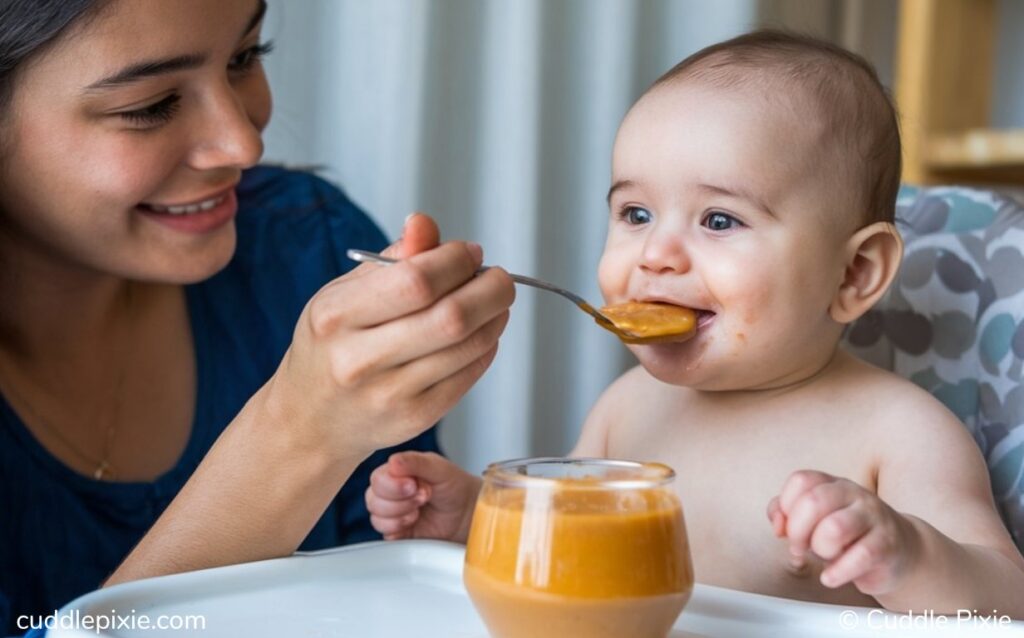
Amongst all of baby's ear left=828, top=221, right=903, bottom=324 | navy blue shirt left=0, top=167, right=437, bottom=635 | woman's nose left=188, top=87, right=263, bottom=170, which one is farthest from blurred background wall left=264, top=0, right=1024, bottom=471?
baby's ear left=828, top=221, right=903, bottom=324

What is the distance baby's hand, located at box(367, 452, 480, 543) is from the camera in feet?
3.73

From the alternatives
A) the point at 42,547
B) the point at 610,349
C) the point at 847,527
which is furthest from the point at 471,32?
the point at 847,527

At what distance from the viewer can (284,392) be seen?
947 mm

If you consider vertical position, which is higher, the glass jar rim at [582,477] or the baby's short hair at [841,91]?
the baby's short hair at [841,91]

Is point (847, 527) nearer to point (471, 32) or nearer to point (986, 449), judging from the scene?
point (986, 449)

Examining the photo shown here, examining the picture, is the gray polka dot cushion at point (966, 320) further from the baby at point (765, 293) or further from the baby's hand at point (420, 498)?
the baby's hand at point (420, 498)

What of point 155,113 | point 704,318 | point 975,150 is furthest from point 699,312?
point 975,150

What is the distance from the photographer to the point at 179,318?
152cm

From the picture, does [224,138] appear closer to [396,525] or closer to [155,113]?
[155,113]

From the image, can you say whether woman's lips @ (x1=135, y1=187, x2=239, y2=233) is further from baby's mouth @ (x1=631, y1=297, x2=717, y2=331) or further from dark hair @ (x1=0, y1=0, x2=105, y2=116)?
baby's mouth @ (x1=631, y1=297, x2=717, y2=331)

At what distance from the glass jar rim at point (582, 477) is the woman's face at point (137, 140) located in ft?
1.83

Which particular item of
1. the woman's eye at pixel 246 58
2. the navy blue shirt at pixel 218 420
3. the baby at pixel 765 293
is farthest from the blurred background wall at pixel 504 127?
the baby at pixel 765 293

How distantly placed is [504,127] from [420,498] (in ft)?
2.92

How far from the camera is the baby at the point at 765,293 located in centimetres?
108
